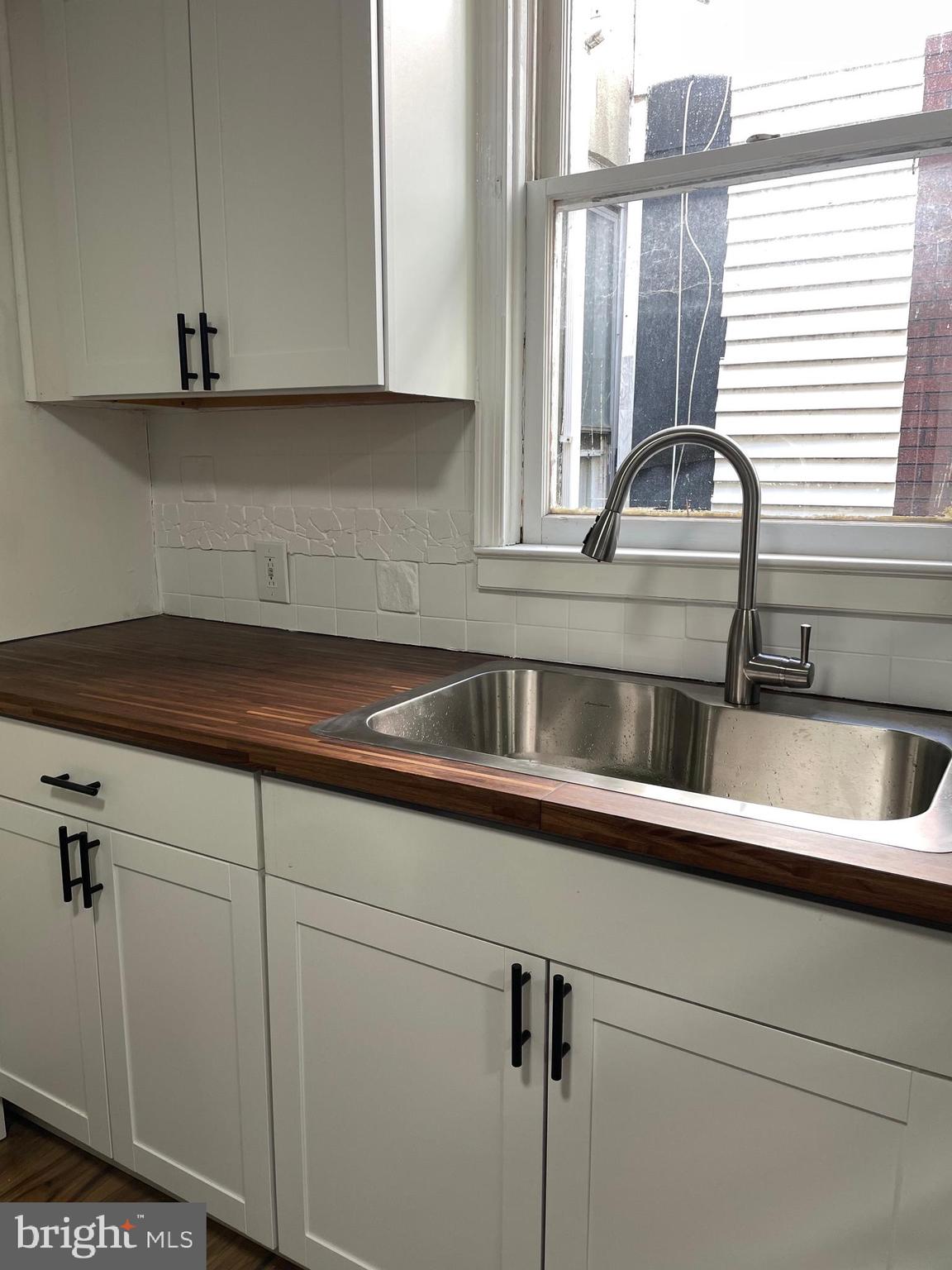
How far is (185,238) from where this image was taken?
1.66 meters

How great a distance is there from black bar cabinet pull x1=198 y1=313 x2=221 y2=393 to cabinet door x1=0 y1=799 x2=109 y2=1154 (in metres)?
0.80

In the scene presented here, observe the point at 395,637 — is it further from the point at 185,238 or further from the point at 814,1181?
the point at 814,1181

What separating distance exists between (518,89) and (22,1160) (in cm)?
217

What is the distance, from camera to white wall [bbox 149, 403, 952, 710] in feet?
4.90

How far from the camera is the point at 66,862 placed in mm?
1527

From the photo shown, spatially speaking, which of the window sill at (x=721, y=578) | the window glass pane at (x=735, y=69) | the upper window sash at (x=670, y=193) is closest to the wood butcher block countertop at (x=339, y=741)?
the window sill at (x=721, y=578)

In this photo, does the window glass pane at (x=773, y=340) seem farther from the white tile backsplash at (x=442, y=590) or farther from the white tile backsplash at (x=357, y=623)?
the white tile backsplash at (x=357, y=623)

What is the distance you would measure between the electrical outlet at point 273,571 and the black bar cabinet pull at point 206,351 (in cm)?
49

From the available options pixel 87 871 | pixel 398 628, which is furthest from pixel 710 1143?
pixel 398 628

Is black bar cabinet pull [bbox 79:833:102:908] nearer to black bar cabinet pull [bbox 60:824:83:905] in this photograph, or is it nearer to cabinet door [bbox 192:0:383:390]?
black bar cabinet pull [bbox 60:824:83:905]

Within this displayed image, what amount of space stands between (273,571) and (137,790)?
760 millimetres

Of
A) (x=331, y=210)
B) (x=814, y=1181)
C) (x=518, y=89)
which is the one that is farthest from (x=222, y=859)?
(x=518, y=89)

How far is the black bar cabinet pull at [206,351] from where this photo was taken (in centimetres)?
165

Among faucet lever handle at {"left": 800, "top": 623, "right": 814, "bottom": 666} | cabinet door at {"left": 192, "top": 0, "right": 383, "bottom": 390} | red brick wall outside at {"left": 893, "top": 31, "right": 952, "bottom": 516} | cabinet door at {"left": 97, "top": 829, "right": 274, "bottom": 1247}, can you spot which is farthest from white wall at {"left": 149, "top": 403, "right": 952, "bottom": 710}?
cabinet door at {"left": 97, "top": 829, "right": 274, "bottom": 1247}
